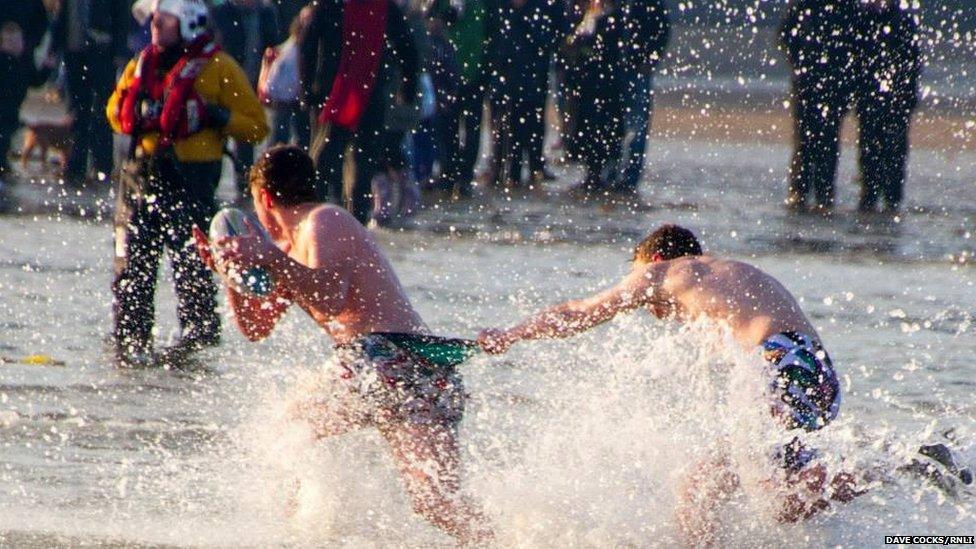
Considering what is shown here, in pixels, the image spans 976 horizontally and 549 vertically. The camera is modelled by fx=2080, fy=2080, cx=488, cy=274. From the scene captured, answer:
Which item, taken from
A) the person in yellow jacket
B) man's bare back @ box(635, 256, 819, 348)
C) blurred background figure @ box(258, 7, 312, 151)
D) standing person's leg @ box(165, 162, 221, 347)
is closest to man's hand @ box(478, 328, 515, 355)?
man's bare back @ box(635, 256, 819, 348)

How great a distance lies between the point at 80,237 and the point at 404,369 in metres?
7.74

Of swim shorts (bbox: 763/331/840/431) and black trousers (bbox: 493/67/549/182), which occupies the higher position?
swim shorts (bbox: 763/331/840/431)

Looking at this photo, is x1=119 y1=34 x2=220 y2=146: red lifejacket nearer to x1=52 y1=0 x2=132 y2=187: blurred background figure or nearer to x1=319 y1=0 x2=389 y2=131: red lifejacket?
x1=319 y1=0 x2=389 y2=131: red lifejacket

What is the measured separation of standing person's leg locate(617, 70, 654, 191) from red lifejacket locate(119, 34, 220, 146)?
29.1 feet

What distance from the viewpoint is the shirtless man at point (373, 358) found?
622cm

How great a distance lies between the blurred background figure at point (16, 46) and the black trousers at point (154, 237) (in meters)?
6.20

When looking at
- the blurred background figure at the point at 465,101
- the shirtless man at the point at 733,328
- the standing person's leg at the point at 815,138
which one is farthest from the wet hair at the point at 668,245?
the blurred background figure at the point at 465,101

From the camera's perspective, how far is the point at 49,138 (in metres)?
18.1

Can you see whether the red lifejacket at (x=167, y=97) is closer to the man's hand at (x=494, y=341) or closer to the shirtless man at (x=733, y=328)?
the shirtless man at (x=733, y=328)

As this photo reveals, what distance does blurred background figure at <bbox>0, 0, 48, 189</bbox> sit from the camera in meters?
15.2

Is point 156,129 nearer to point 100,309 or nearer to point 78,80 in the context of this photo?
point 100,309

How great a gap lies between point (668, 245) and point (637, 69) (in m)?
11.1

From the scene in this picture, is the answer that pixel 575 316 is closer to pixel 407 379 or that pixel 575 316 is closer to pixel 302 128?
pixel 407 379

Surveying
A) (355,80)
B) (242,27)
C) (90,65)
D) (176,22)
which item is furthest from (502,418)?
(90,65)
